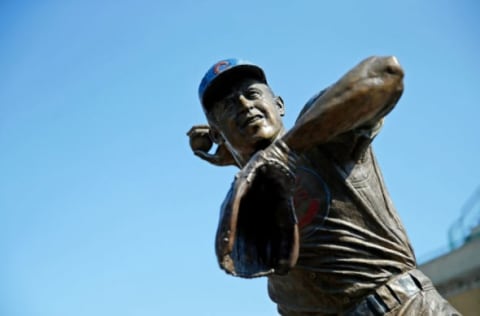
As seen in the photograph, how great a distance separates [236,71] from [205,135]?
0.94 metres

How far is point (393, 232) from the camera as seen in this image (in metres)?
3.57

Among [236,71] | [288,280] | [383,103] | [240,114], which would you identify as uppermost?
[236,71]

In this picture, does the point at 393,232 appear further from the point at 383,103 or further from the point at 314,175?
the point at 383,103

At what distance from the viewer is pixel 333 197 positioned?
3498 millimetres

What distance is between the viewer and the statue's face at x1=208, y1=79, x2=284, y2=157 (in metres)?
3.48

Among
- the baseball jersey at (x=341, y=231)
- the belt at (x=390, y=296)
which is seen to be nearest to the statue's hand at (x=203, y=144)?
the baseball jersey at (x=341, y=231)

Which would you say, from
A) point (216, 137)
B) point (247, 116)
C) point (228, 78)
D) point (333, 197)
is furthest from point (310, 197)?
point (216, 137)

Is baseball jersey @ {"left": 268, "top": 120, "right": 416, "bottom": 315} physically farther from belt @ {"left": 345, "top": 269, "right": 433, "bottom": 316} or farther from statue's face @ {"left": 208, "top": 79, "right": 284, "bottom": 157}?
statue's face @ {"left": 208, "top": 79, "right": 284, "bottom": 157}

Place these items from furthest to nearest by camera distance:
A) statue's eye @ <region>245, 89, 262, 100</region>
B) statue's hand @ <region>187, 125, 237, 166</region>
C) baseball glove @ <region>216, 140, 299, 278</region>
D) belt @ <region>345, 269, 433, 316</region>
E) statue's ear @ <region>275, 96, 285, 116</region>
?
statue's hand @ <region>187, 125, 237, 166</region> → statue's ear @ <region>275, 96, 285, 116</region> → statue's eye @ <region>245, 89, 262, 100</region> → belt @ <region>345, 269, 433, 316</region> → baseball glove @ <region>216, 140, 299, 278</region>

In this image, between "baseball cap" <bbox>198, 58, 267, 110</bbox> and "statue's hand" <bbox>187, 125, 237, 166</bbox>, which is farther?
"statue's hand" <bbox>187, 125, 237, 166</bbox>

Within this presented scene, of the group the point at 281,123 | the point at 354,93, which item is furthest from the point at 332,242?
the point at 354,93

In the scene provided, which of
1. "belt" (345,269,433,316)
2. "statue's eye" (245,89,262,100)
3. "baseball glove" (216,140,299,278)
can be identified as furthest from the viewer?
"statue's eye" (245,89,262,100)

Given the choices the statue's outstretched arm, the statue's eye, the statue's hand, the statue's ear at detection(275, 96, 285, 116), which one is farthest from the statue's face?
the statue's hand

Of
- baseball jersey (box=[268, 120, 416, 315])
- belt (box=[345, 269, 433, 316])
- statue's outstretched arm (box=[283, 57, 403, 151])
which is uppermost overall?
statue's outstretched arm (box=[283, 57, 403, 151])
